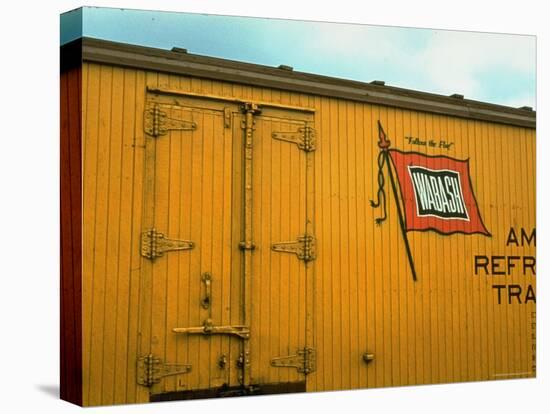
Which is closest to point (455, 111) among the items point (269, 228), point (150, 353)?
point (269, 228)

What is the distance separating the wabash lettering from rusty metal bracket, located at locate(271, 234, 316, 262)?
147 centimetres

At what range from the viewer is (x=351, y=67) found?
29.6 ft

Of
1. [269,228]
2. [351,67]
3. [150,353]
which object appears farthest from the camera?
[351,67]

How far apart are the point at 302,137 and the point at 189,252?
1.71 metres

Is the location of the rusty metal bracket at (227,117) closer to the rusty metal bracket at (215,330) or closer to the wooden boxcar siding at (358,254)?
the wooden boxcar siding at (358,254)

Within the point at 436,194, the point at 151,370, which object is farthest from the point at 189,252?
the point at 436,194

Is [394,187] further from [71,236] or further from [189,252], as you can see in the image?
[71,236]

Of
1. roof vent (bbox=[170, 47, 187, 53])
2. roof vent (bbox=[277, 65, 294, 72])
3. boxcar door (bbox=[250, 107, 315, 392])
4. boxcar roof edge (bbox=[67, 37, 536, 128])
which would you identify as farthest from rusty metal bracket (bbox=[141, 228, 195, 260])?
roof vent (bbox=[277, 65, 294, 72])

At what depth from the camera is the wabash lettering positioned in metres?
9.41

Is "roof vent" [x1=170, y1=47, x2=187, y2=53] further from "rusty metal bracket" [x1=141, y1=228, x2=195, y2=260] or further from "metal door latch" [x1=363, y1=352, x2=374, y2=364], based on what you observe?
"metal door latch" [x1=363, y1=352, x2=374, y2=364]

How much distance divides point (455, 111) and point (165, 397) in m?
4.57

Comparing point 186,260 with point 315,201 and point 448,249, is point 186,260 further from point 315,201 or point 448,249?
point 448,249

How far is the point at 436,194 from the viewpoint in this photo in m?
9.51

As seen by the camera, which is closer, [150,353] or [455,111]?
[150,353]
